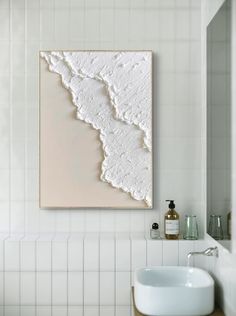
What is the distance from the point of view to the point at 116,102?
2334 millimetres

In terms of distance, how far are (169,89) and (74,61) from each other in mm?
529

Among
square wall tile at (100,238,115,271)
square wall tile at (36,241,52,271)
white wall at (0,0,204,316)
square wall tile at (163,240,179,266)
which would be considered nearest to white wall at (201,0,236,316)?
square wall tile at (163,240,179,266)

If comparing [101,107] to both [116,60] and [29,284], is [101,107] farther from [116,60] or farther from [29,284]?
[29,284]

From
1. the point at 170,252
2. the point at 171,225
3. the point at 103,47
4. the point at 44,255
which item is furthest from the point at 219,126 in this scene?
the point at 44,255

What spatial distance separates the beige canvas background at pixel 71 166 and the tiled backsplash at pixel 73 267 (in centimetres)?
22

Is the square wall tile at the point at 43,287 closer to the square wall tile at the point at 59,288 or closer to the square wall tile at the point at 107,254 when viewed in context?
the square wall tile at the point at 59,288

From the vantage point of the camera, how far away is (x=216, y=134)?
2027mm

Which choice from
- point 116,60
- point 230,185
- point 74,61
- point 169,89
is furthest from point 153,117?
point 230,185

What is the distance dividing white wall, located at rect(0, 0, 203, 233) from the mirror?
18 cm

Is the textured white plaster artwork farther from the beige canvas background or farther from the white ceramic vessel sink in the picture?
the white ceramic vessel sink

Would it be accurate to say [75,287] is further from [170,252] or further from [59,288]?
[170,252]

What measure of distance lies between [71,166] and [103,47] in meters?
0.66

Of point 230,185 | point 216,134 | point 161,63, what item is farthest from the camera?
point 161,63

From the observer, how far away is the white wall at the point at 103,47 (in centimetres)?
236
